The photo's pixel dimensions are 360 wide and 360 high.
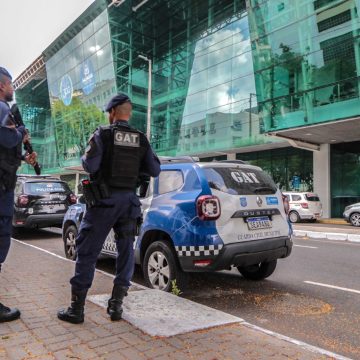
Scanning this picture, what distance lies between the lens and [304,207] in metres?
20.9

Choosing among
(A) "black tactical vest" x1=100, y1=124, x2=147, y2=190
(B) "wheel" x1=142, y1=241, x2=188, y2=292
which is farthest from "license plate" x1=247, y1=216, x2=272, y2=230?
(A) "black tactical vest" x1=100, y1=124, x2=147, y2=190

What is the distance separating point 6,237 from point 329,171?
23404mm

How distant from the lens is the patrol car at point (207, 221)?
4711mm

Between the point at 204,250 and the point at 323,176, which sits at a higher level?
the point at 323,176

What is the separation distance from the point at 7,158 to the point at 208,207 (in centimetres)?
223

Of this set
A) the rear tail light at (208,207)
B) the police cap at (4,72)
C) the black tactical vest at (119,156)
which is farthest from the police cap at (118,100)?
the rear tail light at (208,207)

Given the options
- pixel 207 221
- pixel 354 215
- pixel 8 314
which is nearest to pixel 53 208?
pixel 207 221

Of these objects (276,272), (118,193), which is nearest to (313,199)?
(276,272)

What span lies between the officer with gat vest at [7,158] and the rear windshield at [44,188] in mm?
7567

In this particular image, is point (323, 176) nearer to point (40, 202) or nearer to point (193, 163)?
point (40, 202)

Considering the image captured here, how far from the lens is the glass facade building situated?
20.5 metres

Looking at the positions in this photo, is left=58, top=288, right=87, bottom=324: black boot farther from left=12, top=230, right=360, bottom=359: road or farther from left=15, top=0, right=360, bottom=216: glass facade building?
left=15, top=0, right=360, bottom=216: glass facade building

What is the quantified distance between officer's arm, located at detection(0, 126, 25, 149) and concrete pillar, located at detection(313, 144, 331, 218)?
2323cm

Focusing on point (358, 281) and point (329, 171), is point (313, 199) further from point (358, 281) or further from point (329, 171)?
point (358, 281)
